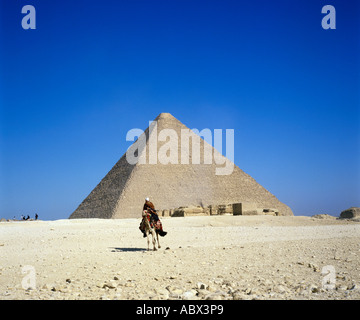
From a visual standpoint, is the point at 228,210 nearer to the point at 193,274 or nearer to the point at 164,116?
the point at 193,274

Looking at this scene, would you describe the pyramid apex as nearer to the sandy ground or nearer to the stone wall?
the stone wall

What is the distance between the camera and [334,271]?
15.6 feet

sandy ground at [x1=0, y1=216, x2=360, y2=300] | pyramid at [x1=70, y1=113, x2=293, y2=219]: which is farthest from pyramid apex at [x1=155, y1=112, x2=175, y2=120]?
sandy ground at [x1=0, y1=216, x2=360, y2=300]

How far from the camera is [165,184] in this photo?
143ft

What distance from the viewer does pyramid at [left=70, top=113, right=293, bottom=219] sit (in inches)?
1645

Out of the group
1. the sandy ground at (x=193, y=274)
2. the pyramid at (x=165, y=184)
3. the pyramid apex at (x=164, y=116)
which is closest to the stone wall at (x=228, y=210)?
the sandy ground at (x=193, y=274)

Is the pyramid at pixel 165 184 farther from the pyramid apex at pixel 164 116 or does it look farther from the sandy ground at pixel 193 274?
the sandy ground at pixel 193 274

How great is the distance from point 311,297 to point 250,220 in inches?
552

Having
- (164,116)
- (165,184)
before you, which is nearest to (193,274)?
(165,184)

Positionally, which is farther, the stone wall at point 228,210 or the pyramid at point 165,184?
the pyramid at point 165,184

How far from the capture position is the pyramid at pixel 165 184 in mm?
41781

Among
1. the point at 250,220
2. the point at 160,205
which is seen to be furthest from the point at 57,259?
the point at 160,205

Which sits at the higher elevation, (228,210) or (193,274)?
(193,274)
